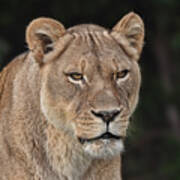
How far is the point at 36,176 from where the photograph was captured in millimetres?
5586

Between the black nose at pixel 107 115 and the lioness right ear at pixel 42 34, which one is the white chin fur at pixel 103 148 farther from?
the lioness right ear at pixel 42 34

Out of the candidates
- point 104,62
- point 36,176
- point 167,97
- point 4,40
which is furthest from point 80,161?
point 167,97

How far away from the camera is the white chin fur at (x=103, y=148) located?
520 centimetres

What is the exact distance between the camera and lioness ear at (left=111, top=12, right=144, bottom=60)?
18.7ft

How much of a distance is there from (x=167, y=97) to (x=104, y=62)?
9171 mm

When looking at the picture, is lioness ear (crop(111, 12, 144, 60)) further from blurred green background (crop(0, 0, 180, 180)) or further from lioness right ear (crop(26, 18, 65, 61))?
blurred green background (crop(0, 0, 180, 180))

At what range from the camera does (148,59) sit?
595 inches

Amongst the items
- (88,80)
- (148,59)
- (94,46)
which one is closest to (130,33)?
(94,46)

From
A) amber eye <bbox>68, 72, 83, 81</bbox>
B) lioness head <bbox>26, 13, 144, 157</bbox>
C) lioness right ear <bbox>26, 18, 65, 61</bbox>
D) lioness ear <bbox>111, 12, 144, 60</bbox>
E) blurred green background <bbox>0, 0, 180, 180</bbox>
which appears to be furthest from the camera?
blurred green background <bbox>0, 0, 180, 180</bbox>

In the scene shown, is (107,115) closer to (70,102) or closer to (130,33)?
(70,102)

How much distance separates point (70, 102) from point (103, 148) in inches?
16.4

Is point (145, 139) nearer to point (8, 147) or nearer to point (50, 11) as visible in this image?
→ point (50, 11)

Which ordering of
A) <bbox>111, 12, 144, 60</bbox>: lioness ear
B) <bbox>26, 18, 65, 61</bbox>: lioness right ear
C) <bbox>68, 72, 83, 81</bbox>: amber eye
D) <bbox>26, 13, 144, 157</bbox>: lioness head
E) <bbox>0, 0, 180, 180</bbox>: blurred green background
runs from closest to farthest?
<bbox>26, 13, 144, 157</bbox>: lioness head → <bbox>68, 72, 83, 81</bbox>: amber eye → <bbox>26, 18, 65, 61</bbox>: lioness right ear → <bbox>111, 12, 144, 60</bbox>: lioness ear → <bbox>0, 0, 180, 180</bbox>: blurred green background

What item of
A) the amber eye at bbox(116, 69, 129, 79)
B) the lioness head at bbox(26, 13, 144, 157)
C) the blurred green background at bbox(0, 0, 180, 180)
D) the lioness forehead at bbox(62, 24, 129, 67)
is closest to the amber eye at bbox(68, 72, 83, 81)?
the lioness head at bbox(26, 13, 144, 157)
